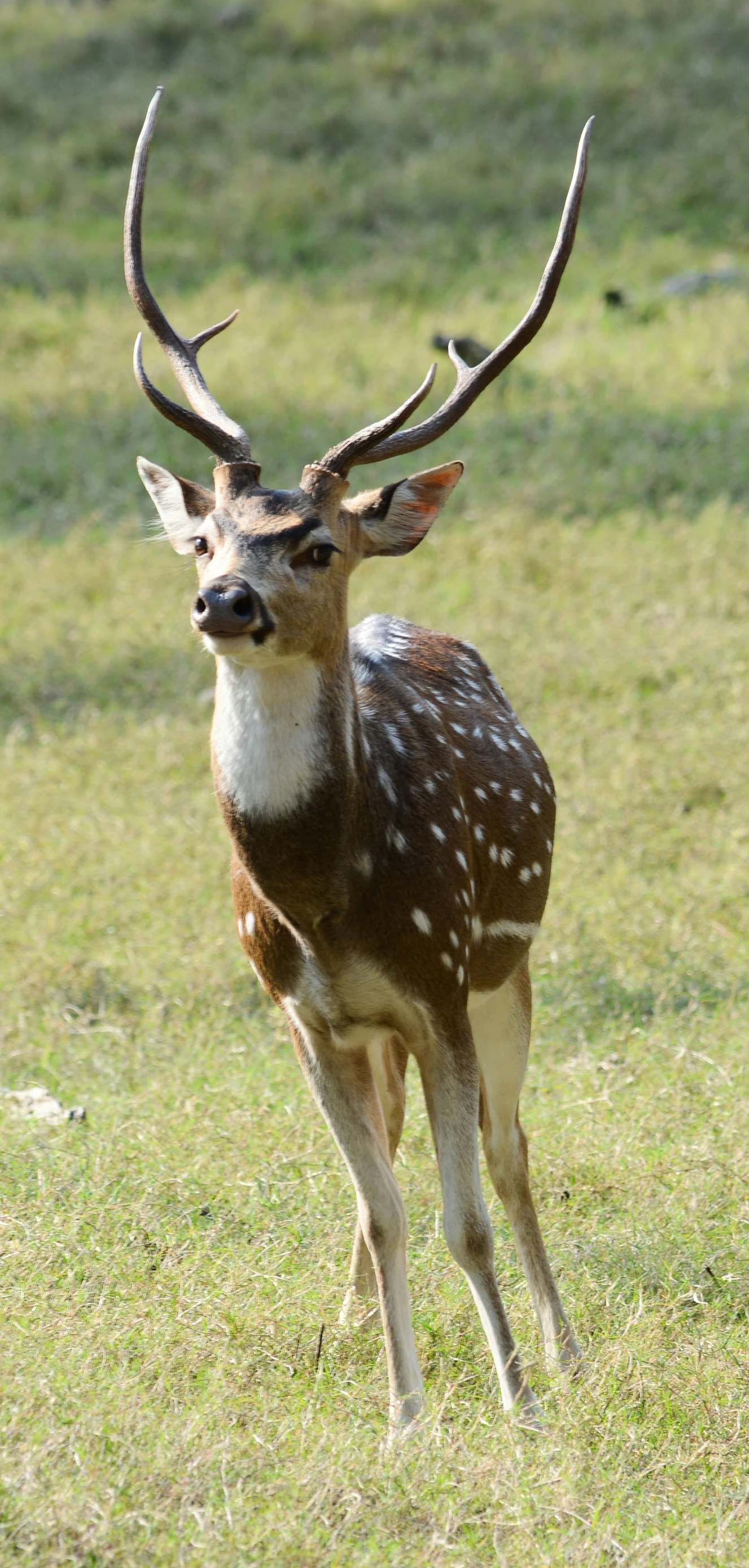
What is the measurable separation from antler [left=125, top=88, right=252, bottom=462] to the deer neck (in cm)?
61

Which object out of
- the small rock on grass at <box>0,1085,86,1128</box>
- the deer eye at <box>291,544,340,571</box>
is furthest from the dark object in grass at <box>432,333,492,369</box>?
the deer eye at <box>291,544,340,571</box>

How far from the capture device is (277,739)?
3703 mm

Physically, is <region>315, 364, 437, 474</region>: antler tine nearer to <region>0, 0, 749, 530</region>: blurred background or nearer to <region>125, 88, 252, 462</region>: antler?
<region>125, 88, 252, 462</region>: antler

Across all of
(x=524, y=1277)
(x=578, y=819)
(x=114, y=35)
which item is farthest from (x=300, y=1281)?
(x=114, y=35)

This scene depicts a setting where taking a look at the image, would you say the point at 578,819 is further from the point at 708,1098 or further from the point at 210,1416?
the point at 210,1416

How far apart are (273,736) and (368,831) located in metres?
0.35

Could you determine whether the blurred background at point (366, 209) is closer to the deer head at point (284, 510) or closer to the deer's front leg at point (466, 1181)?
the deer head at point (284, 510)

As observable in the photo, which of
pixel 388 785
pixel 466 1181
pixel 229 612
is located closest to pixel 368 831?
pixel 388 785

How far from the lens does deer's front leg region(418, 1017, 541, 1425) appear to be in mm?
4074

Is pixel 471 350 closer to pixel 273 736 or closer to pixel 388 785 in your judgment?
pixel 388 785

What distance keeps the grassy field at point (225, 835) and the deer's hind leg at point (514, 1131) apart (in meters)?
0.11

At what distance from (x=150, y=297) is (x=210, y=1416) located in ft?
8.60

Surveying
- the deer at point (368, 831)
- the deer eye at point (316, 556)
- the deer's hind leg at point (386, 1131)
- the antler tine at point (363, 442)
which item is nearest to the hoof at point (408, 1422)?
the deer at point (368, 831)

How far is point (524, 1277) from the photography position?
477 cm
